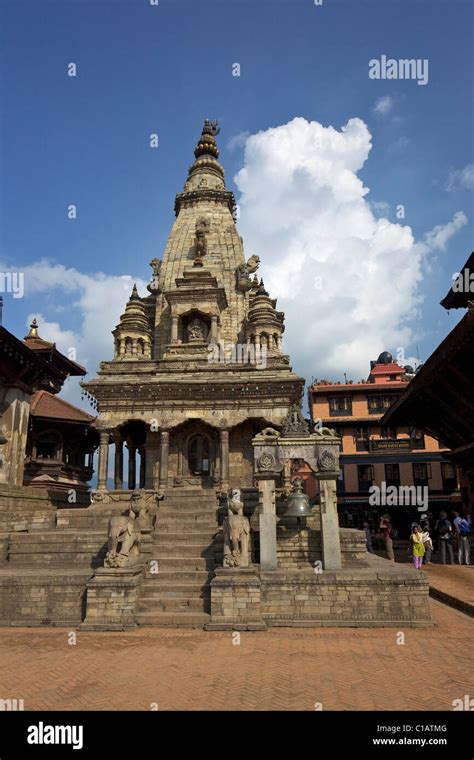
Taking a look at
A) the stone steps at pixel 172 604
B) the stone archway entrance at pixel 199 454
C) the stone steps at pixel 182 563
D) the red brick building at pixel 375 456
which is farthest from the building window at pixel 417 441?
the stone steps at pixel 172 604

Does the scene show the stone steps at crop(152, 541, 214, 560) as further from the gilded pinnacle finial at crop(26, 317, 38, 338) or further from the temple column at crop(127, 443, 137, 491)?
the gilded pinnacle finial at crop(26, 317, 38, 338)

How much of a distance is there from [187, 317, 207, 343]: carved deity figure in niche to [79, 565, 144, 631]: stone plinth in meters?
17.5

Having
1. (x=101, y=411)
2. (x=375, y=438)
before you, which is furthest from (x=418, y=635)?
(x=375, y=438)

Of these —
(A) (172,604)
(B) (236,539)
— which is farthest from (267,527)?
(A) (172,604)

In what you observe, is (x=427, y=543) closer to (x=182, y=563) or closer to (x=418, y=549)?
(x=418, y=549)

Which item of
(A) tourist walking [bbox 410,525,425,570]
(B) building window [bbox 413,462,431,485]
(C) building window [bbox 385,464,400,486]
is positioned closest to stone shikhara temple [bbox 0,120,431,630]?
(A) tourist walking [bbox 410,525,425,570]

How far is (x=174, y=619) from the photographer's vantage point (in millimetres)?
11812

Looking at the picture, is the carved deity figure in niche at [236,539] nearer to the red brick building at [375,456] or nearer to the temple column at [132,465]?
the temple column at [132,465]

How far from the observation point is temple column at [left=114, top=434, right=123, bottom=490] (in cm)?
2700

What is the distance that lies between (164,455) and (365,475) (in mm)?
25069

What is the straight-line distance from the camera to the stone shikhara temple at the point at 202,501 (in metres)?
12.0

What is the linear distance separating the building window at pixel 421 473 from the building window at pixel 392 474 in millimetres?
1418
